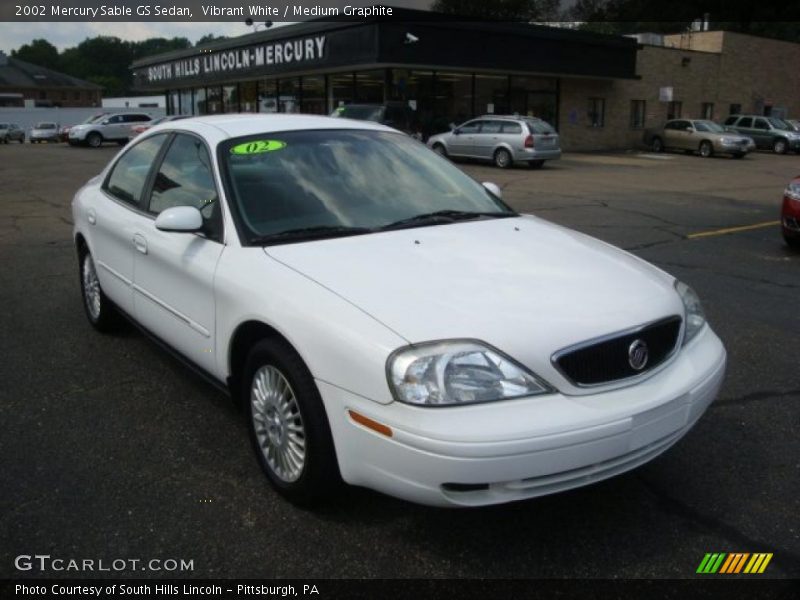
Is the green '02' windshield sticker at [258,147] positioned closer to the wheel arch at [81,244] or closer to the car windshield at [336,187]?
the car windshield at [336,187]

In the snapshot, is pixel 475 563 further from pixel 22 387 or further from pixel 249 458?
pixel 22 387

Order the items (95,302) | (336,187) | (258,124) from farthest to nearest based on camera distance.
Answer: (95,302) < (258,124) < (336,187)

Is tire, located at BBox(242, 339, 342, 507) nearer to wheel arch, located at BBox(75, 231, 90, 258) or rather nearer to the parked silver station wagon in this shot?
wheel arch, located at BBox(75, 231, 90, 258)

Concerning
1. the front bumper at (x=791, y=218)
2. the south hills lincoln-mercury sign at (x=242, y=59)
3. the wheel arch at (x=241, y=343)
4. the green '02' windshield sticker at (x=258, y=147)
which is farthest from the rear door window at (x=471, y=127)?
the wheel arch at (x=241, y=343)

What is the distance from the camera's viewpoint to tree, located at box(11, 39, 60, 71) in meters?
122

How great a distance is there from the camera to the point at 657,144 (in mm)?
32719

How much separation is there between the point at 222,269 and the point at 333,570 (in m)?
1.42

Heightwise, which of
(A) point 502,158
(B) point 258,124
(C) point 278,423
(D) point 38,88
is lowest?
(A) point 502,158

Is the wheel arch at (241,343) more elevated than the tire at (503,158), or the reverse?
the wheel arch at (241,343)

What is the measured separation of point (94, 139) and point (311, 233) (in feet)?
115

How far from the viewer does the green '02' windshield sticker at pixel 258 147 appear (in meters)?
3.76

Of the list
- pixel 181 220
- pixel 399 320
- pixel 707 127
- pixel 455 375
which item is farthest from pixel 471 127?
pixel 455 375

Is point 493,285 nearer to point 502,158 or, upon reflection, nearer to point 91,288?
point 91,288

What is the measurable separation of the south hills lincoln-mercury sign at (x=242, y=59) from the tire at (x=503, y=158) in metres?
8.87
